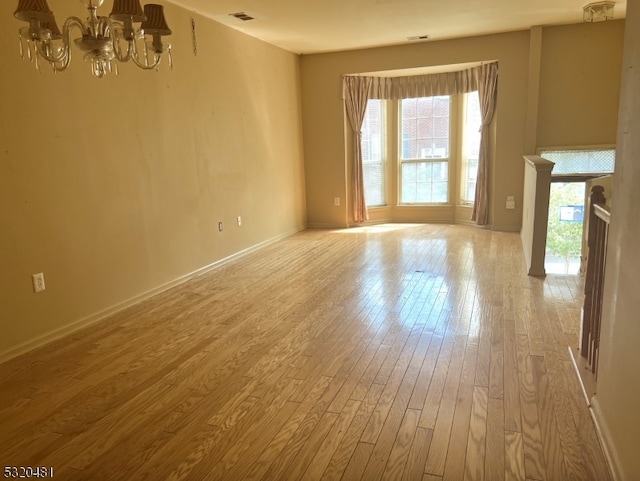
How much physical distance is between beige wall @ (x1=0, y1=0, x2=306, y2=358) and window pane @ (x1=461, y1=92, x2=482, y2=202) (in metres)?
2.93

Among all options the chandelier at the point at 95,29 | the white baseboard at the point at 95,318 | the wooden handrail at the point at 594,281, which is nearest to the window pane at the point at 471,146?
the white baseboard at the point at 95,318

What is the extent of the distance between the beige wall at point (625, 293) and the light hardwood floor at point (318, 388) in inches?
7.7

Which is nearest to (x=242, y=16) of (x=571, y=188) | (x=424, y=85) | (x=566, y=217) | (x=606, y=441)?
(x=424, y=85)

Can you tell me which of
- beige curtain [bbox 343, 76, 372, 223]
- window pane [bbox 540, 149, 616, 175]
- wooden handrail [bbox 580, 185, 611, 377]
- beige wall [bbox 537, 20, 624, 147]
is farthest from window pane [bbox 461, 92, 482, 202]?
wooden handrail [bbox 580, 185, 611, 377]

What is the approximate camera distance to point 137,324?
134 inches

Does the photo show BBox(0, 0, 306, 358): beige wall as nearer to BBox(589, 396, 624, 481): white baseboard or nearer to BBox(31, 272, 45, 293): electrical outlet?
BBox(31, 272, 45, 293): electrical outlet

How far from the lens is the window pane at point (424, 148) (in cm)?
705

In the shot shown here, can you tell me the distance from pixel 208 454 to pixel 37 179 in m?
2.21

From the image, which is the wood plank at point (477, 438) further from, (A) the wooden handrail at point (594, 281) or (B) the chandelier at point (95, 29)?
(B) the chandelier at point (95, 29)

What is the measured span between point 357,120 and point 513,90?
218 centimetres

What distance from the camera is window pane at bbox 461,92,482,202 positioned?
6.70 metres

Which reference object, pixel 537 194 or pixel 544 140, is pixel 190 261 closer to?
pixel 537 194

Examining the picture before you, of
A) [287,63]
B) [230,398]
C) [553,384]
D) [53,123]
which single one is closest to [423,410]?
[553,384]

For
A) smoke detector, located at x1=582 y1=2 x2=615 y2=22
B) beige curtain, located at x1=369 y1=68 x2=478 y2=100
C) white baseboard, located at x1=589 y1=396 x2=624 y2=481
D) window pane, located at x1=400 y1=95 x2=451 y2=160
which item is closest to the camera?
white baseboard, located at x1=589 y1=396 x2=624 y2=481
